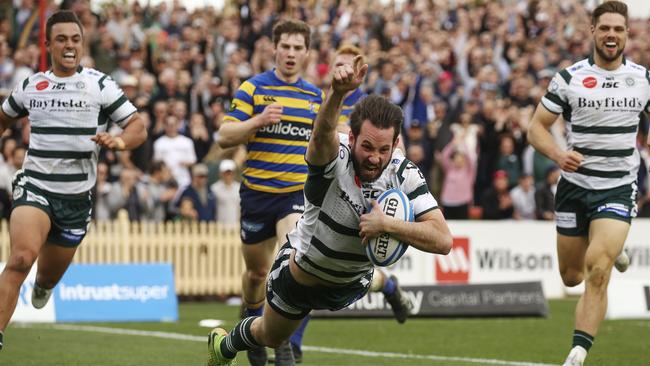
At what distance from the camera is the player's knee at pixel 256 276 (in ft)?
33.7

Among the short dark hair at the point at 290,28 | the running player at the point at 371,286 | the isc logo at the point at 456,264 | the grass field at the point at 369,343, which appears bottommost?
the isc logo at the point at 456,264

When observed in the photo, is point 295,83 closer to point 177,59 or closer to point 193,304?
point 193,304

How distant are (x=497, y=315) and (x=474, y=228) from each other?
378 cm

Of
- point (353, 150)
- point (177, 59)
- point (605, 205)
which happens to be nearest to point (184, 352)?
point (605, 205)

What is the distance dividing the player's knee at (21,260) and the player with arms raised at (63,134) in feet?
0.61

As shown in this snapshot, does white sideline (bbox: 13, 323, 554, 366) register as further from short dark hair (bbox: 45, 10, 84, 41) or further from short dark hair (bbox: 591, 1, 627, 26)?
short dark hair (bbox: 45, 10, 84, 41)

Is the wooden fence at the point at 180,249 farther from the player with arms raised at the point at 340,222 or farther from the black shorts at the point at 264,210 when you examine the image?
the player with arms raised at the point at 340,222

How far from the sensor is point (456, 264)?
63.9ft

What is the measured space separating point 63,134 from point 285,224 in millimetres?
1895

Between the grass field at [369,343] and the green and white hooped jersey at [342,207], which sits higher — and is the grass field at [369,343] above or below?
below

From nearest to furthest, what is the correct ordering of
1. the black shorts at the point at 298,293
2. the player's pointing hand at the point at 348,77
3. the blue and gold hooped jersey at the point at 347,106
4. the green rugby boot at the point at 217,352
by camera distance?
the player's pointing hand at the point at 348,77
the black shorts at the point at 298,293
the green rugby boot at the point at 217,352
the blue and gold hooped jersey at the point at 347,106

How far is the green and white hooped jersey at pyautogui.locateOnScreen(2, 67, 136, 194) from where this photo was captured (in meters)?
9.84

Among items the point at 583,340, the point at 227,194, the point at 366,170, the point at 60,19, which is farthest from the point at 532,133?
the point at 227,194

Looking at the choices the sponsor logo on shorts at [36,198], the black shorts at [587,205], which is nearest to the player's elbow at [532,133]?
the black shorts at [587,205]
